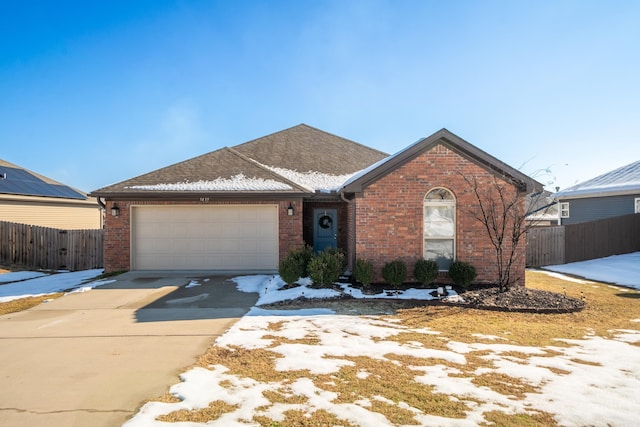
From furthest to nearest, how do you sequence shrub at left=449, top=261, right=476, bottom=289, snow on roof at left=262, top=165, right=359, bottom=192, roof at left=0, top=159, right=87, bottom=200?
1. roof at left=0, top=159, right=87, bottom=200
2. snow on roof at left=262, top=165, right=359, bottom=192
3. shrub at left=449, top=261, right=476, bottom=289

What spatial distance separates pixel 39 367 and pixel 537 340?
697 cm

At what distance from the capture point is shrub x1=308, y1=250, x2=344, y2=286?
30.3 feet

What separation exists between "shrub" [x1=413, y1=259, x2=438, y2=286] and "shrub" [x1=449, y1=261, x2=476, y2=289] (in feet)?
1.42

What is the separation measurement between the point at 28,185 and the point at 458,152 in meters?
22.5

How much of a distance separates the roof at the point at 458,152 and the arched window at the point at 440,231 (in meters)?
1.10

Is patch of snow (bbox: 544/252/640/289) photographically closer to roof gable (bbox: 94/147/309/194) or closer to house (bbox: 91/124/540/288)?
house (bbox: 91/124/540/288)

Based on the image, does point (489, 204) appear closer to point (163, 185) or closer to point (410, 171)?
point (410, 171)

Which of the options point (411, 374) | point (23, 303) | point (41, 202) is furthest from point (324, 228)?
point (41, 202)

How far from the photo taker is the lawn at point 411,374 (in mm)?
3361

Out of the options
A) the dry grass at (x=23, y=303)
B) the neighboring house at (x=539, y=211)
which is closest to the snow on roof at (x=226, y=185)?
the dry grass at (x=23, y=303)

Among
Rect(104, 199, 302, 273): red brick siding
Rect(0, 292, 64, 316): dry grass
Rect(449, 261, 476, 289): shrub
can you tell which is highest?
Rect(104, 199, 302, 273): red brick siding

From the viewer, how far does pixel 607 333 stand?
6.13m

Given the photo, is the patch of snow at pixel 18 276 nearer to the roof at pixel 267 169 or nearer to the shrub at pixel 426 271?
the roof at pixel 267 169

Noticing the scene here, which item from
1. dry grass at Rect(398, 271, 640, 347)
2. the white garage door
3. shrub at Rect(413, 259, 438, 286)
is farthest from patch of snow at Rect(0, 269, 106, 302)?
dry grass at Rect(398, 271, 640, 347)
